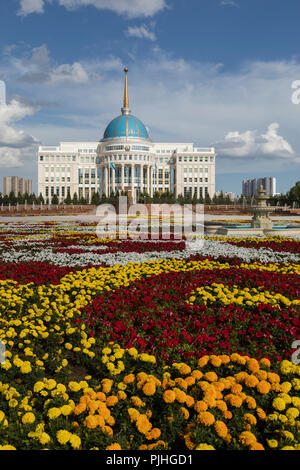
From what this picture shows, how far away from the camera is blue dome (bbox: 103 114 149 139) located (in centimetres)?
7762

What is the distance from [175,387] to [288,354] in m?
1.43

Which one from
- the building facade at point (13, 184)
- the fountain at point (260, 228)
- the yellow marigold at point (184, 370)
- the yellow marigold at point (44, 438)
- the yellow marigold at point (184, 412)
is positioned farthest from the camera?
the building facade at point (13, 184)

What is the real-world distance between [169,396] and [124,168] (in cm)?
7856

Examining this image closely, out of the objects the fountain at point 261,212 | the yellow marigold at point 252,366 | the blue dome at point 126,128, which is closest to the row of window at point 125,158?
the blue dome at point 126,128

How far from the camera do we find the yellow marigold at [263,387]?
2521 millimetres

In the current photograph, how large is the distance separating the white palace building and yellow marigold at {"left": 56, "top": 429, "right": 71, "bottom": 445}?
76.3m

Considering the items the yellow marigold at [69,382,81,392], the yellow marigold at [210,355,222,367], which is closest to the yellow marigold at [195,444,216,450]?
the yellow marigold at [210,355,222,367]

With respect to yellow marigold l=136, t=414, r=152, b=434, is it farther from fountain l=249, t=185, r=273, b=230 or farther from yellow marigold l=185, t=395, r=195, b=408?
fountain l=249, t=185, r=273, b=230

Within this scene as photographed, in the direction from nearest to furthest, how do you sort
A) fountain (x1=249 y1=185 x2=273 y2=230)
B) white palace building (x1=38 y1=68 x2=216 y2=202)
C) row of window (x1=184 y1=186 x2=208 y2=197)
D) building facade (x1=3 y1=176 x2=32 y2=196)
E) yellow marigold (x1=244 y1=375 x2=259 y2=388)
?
yellow marigold (x1=244 y1=375 x2=259 y2=388)
fountain (x1=249 y1=185 x2=273 y2=230)
white palace building (x1=38 y1=68 x2=216 y2=202)
row of window (x1=184 y1=186 x2=208 y2=197)
building facade (x1=3 y1=176 x2=32 y2=196)

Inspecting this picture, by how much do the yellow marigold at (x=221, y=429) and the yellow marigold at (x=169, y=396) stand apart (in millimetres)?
345

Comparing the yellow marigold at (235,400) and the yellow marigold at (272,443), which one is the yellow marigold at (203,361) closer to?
the yellow marigold at (235,400)

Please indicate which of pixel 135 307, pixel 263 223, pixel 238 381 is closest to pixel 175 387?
pixel 238 381

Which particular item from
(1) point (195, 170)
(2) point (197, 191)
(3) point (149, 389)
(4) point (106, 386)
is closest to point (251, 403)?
(3) point (149, 389)

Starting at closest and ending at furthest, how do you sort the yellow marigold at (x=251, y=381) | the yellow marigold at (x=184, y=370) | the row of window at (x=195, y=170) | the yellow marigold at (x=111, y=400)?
1. the yellow marigold at (x=111, y=400)
2. the yellow marigold at (x=251, y=381)
3. the yellow marigold at (x=184, y=370)
4. the row of window at (x=195, y=170)
